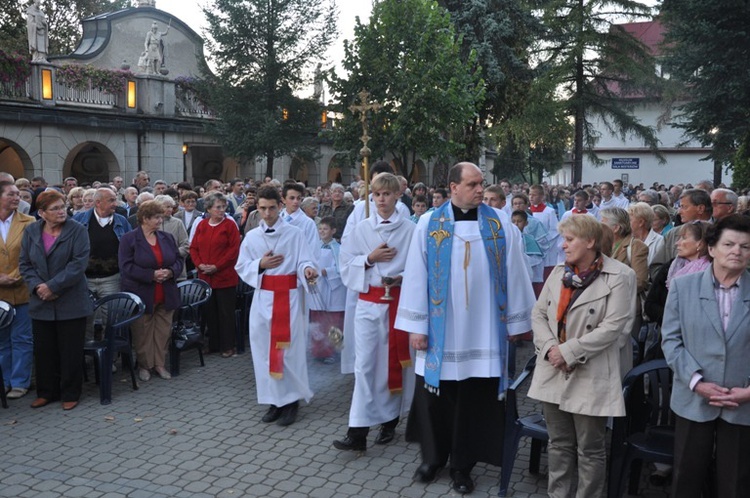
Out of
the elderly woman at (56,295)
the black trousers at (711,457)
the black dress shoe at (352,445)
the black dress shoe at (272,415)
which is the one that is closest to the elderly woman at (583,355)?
the black trousers at (711,457)

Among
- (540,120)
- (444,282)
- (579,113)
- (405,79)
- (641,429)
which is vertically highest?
(579,113)

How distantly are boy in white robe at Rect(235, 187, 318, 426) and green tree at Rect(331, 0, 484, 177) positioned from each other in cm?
1194

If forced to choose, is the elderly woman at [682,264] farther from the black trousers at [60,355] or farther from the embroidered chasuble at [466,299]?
the black trousers at [60,355]

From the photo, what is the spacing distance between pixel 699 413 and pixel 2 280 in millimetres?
6095

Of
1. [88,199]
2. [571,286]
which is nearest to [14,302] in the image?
[88,199]

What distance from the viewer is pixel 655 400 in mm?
4598

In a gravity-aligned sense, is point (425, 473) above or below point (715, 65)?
below

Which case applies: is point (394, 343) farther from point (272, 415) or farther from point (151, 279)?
point (151, 279)

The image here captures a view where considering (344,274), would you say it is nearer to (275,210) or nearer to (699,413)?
(275,210)

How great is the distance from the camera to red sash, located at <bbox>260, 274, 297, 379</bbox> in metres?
6.35

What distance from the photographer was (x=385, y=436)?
5.80 metres

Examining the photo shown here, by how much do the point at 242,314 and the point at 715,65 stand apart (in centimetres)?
1143

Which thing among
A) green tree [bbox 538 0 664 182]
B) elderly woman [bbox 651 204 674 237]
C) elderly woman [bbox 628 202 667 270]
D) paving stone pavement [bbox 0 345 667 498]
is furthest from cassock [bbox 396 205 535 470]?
green tree [bbox 538 0 664 182]

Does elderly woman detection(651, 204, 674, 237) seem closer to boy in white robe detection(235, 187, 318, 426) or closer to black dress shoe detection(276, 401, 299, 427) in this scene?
boy in white robe detection(235, 187, 318, 426)
